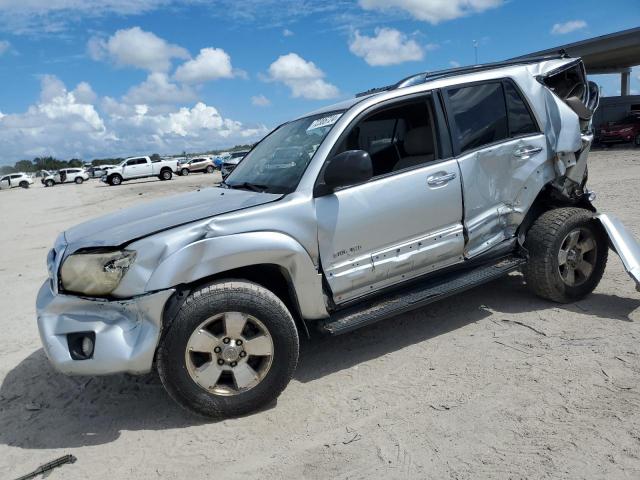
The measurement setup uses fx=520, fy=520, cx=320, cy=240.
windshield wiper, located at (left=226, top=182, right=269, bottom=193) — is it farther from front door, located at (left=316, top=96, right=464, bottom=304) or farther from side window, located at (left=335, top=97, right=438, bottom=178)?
side window, located at (left=335, top=97, right=438, bottom=178)

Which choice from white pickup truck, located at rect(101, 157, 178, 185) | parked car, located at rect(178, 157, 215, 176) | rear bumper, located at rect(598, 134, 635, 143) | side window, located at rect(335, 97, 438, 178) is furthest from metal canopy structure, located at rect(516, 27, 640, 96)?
parked car, located at rect(178, 157, 215, 176)

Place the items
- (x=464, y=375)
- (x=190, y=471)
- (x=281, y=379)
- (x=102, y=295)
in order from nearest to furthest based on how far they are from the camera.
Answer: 1. (x=190, y=471)
2. (x=102, y=295)
3. (x=281, y=379)
4. (x=464, y=375)

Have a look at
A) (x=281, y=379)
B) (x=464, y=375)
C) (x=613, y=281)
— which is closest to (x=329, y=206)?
(x=281, y=379)

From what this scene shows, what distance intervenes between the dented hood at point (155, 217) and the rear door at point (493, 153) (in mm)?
1628

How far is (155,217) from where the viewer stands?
137 inches

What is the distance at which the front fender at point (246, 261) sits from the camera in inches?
119

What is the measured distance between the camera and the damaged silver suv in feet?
9.99

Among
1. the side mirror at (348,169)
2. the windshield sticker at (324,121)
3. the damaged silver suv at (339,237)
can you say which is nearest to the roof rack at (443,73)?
the damaged silver suv at (339,237)

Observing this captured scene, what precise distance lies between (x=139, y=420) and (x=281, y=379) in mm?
951

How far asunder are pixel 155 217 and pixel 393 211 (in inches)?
64.5

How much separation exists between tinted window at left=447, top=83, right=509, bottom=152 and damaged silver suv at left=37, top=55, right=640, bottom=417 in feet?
0.04

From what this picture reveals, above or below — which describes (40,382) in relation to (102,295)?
below

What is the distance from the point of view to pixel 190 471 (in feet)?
9.11

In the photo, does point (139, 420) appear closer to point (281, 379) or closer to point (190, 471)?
point (190, 471)
